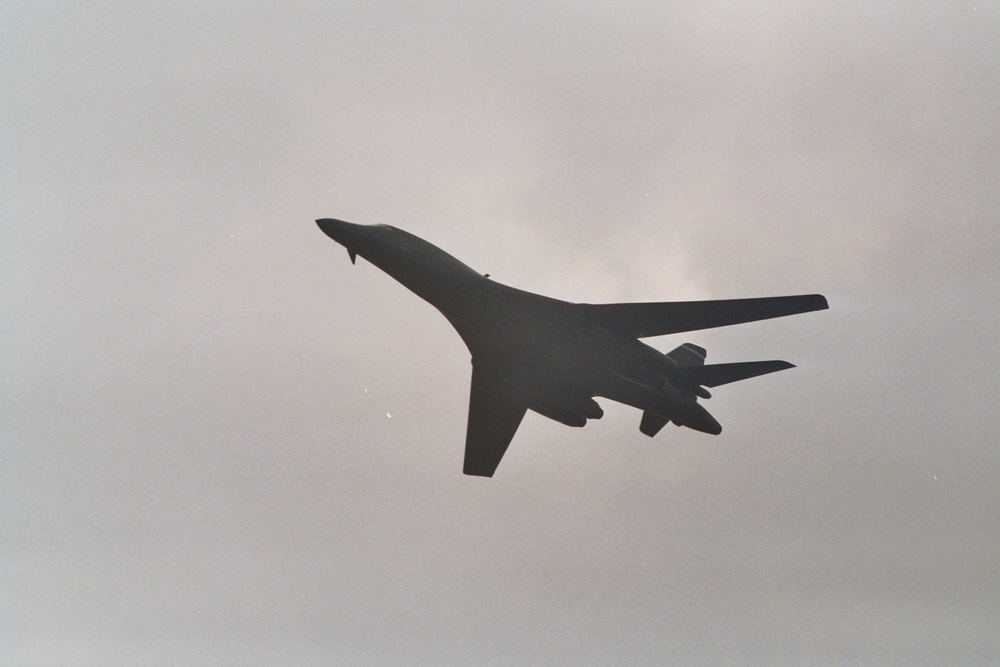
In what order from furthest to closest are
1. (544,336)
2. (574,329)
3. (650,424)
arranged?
(650,424), (544,336), (574,329)

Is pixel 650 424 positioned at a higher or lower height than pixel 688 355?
lower

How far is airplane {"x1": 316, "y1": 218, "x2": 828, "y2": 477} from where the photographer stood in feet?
98.7

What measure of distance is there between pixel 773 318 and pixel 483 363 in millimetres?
10768

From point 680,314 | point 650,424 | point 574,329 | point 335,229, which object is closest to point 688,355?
point 650,424

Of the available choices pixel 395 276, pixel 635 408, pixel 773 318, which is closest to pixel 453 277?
pixel 395 276

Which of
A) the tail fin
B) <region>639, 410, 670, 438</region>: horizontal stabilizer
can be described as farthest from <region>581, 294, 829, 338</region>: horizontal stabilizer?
<region>639, 410, 670, 438</region>: horizontal stabilizer

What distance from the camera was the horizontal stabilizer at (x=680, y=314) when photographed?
30.1m

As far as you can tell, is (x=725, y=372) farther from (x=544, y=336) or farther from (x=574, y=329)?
(x=544, y=336)

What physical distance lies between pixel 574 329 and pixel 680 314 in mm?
3603

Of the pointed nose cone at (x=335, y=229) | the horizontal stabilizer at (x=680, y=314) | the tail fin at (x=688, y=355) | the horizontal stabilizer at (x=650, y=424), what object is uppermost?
the tail fin at (x=688, y=355)

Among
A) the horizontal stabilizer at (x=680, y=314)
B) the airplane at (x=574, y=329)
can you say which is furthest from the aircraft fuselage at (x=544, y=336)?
the horizontal stabilizer at (x=680, y=314)

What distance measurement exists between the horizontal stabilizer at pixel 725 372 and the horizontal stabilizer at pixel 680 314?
1.70 meters

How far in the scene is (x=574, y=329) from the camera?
103ft

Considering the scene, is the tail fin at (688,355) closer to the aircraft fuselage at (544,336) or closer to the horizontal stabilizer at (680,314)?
the aircraft fuselage at (544,336)
